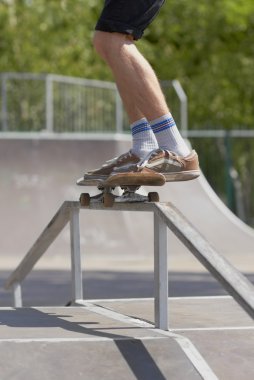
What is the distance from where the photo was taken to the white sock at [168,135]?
18.0 feet

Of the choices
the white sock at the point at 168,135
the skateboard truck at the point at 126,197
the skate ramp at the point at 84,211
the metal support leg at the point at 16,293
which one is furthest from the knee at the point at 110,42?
the skate ramp at the point at 84,211

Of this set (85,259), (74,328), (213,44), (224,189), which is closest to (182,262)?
(85,259)

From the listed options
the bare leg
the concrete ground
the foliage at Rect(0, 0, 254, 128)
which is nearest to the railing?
the concrete ground

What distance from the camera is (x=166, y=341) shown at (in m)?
4.59

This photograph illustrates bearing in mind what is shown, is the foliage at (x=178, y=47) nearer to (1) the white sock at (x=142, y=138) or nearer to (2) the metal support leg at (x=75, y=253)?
(2) the metal support leg at (x=75, y=253)

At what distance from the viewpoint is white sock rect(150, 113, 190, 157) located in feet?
18.0

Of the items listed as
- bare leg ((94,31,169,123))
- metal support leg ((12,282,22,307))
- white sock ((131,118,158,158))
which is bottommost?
metal support leg ((12,282,22,307))

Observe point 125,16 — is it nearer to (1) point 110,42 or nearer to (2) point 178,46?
(1) point 110,42

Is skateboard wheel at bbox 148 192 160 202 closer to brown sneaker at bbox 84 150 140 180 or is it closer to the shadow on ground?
brown sneaker at bbox 84 150 140 180

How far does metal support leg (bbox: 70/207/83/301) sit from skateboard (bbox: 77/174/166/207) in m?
0.20

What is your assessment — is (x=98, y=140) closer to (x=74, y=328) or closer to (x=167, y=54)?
(x=74, y=328)

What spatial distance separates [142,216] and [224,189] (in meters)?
6.80

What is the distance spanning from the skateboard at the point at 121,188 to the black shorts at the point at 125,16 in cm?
67

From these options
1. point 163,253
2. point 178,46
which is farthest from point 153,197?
point 178,46
